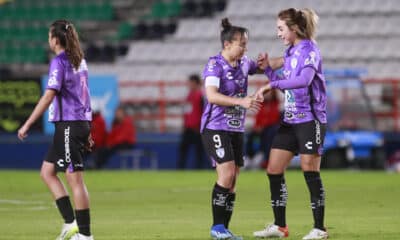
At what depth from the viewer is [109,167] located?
2972 centimetres

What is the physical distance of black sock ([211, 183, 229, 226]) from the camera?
10.8 meters

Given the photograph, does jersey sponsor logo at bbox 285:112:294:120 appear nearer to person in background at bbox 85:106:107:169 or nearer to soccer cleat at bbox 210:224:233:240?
soccer cleat at bbox 210:224:233:240

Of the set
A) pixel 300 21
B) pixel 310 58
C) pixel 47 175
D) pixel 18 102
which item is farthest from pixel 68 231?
pixel 18 102

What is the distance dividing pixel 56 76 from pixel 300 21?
229 centimetres

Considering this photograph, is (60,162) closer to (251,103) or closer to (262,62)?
(251,103)

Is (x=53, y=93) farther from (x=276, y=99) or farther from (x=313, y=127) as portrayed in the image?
(x=276, y=99)

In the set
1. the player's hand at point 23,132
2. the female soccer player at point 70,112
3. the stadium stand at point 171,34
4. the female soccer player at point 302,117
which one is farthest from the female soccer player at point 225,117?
the stadium stand at point 171,34

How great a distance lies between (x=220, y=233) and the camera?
1067cm

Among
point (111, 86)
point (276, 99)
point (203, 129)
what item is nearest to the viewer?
point (203, 129)

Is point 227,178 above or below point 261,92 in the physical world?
below

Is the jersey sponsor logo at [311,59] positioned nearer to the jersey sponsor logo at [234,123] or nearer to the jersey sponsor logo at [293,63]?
the jersey sponsor logo at [293,63]

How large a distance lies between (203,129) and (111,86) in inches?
741

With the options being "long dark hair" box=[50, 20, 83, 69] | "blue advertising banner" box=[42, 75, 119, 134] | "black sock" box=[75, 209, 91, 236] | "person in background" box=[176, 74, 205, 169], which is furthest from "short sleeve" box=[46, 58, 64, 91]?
"blue advertising banner" box=[42, 75, 119, 134]

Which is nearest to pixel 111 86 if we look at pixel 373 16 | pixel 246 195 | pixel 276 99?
pixel 276 99
